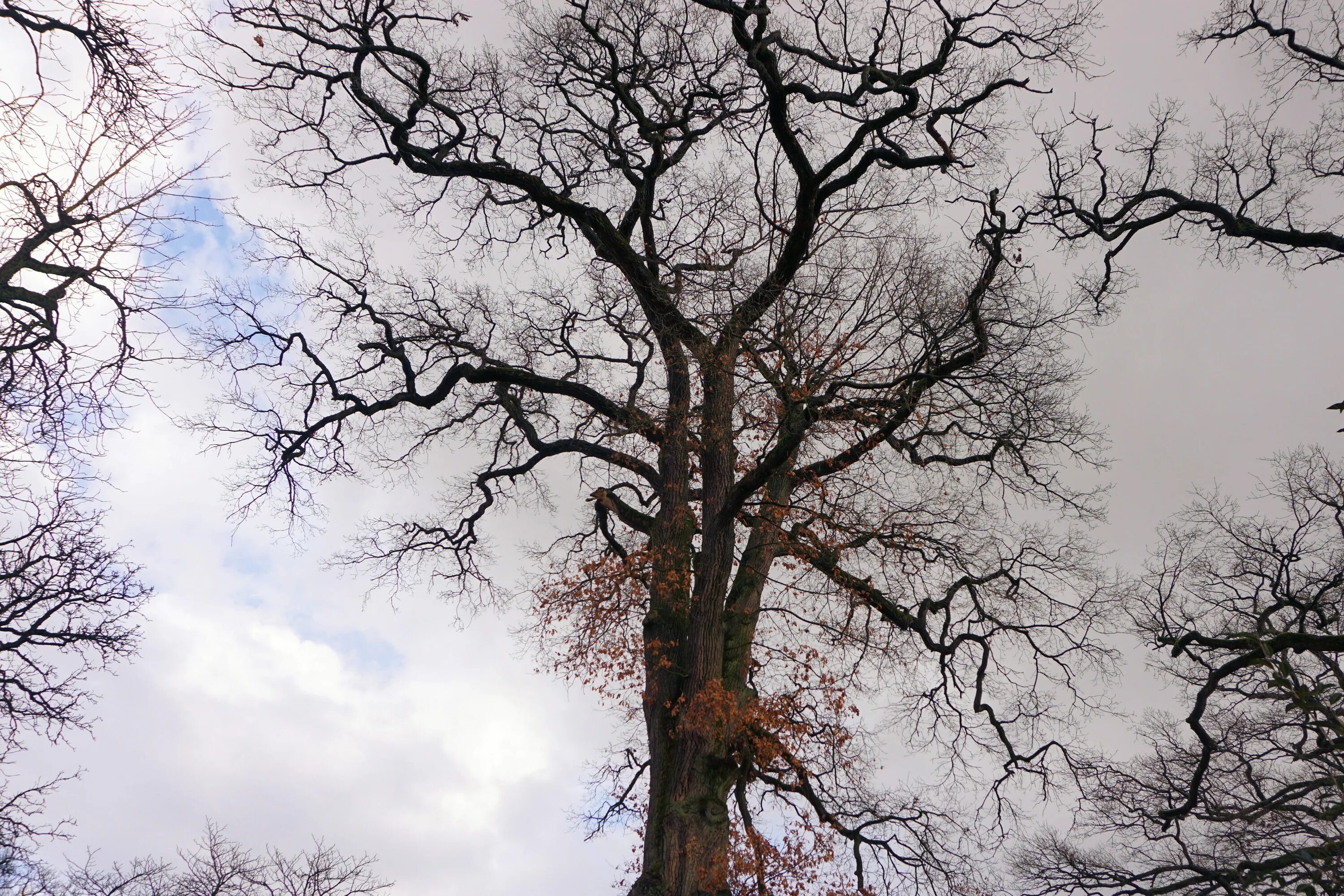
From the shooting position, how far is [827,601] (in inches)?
408

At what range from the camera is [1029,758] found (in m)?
10.3

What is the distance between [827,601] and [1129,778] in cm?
432

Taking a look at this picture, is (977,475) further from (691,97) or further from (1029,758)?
(691,97)

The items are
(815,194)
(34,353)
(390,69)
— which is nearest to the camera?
(34,353)

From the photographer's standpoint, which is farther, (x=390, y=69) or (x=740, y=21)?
(x=390, y=69)

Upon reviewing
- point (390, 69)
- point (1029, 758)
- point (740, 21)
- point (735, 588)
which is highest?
point (390, 69)

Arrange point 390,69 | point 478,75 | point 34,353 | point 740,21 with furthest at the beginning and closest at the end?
point 478,75 < point 390,69 < point 740,21 < point 34,353

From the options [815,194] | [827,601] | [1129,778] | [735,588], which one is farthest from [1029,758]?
[815,194]

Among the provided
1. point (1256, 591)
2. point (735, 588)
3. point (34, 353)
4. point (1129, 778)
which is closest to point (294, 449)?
point (34, 353)

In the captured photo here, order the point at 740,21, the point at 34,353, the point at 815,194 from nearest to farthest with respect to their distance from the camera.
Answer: the point at 34,353, the point at 740,21, the point at 815,194

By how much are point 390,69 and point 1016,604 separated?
9.46 meters

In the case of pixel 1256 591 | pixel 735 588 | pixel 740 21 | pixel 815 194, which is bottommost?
pixel 735 588

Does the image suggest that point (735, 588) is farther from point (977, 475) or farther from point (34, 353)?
point (34, 353)

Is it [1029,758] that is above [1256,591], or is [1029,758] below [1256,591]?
below
